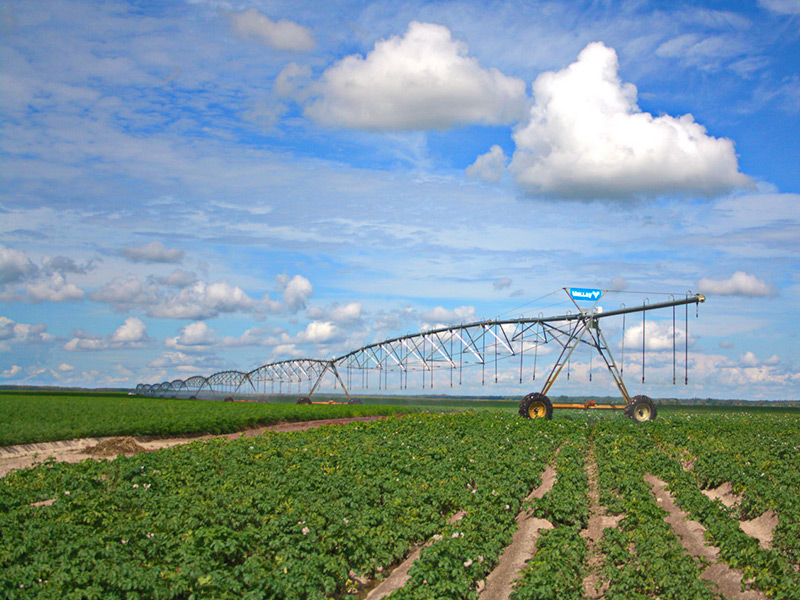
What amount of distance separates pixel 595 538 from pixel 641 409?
23.9 m

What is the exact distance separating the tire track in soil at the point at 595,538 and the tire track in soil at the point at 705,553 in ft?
4.34

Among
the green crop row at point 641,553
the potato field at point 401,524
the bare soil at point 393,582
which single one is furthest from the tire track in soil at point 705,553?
the bare soil at point 393,582

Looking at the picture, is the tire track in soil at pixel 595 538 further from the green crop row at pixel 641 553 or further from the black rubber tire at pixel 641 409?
the black rubber tire at pixel 641 409

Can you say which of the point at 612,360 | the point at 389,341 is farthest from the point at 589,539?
the point at 389,341

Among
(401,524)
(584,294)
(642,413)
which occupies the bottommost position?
(401,524)

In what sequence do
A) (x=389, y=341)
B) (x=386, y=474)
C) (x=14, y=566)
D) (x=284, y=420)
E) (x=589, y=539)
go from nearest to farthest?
(x=14, y=566)
(x=589, y=539)
(x=386, y=474)
(x=284, y=420)
(x=389, y=341)

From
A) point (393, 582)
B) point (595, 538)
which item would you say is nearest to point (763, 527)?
point (595, 538)

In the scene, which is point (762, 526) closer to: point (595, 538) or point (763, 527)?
point (763, 527)

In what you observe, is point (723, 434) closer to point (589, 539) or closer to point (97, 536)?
point (589, 539)

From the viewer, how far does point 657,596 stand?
10.3 metres

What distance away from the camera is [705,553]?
1254 centimetres

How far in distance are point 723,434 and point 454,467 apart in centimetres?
1638

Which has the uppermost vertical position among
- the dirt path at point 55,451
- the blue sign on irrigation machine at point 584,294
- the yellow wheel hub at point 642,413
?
the blue sign on irrigation machine at point 584,294

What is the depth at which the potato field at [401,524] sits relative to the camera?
1001 cm
